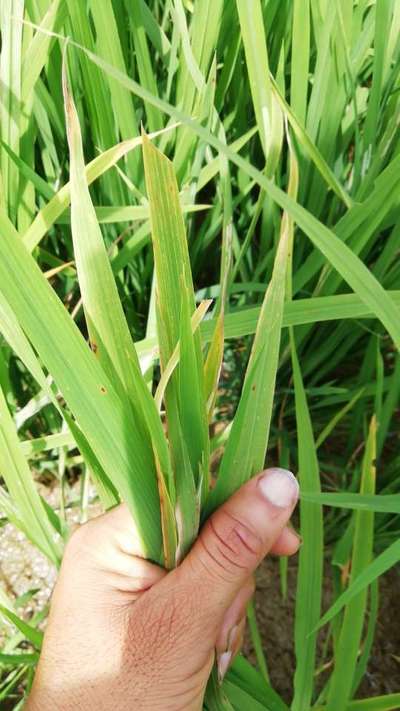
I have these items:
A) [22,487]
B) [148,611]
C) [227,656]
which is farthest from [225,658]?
[22,487]

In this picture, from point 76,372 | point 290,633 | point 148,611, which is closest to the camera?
point 76,372

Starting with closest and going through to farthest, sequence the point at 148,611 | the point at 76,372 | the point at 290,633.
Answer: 1. the point at 76,372
2. the point at 148,611
3. the point at 290,633

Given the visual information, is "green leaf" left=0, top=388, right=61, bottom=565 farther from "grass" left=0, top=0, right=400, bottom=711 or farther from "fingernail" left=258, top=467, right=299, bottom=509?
"fingernail" left=258, top=467, right=299, bottom=509

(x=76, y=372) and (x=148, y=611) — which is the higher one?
(x=76, y=372)

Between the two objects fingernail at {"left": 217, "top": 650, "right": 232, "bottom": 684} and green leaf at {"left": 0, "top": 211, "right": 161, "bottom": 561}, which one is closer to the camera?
green leaf at {"left": 0, "top": 211, "right": 161, "bottom": 561}

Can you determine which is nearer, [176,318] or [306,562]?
[176,318]

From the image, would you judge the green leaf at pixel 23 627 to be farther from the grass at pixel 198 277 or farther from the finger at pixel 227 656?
the finger at pixel 227 656

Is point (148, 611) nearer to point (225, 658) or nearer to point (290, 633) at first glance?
point (225, 658)

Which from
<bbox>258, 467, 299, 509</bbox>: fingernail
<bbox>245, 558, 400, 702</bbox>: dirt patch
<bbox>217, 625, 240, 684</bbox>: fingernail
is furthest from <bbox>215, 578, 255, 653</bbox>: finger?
<bbox>245, 558, 400, 702</bbox>: dirt patch
